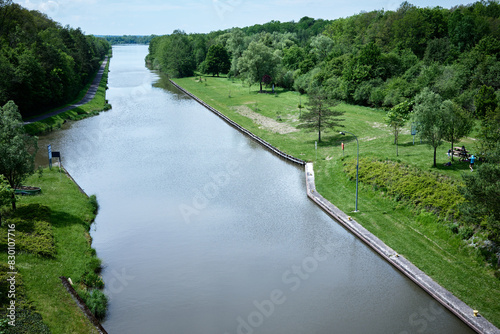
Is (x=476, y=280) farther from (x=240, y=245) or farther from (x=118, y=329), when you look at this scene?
(x=118, y=329)

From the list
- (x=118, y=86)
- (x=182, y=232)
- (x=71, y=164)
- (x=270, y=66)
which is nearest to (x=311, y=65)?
(x=270, y=66)

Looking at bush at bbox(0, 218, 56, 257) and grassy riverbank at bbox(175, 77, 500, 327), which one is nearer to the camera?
grassy riverbank at bbox(175, 77, 500, 327)

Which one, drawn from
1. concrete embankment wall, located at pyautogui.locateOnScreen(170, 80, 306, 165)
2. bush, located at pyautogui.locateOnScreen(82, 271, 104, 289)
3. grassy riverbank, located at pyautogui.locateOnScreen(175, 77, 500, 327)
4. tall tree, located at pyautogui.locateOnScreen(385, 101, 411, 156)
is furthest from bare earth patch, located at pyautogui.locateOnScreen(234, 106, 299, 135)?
bush, located at pyautogui.locateOnScreen(82, 271, 104, 289)

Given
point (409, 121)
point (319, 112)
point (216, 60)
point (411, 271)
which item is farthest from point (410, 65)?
point (216, 60)

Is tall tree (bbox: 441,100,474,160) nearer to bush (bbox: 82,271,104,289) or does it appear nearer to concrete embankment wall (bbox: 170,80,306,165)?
concrete embankment wall (bbox: 170,80,306,165)

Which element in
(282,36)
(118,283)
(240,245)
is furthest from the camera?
(282,36)

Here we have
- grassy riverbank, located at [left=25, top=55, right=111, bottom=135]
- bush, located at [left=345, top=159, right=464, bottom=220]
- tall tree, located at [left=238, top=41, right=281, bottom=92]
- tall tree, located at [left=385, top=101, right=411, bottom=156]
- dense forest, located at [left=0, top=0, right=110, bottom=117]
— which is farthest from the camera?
tall tree, located at [left=238, top=41, right=281, bottom=92]

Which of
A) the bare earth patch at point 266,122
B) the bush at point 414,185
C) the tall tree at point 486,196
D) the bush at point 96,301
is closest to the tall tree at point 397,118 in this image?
the bush at point 414,185
